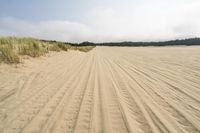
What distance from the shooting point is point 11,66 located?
1035 centimetres

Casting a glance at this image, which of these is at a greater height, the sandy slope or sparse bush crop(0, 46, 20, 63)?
sparse bush crop(0, 46, 20, 63)

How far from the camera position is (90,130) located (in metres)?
4.18

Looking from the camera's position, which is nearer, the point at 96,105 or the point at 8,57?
the point at 96,105

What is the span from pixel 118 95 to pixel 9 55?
6.01m

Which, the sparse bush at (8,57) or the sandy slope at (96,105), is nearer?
the sandy slope at (96,105)

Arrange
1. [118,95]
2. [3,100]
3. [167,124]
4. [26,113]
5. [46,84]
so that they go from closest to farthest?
[167,124] < [26,113] < [3,100] < [118,95] < [46,84]

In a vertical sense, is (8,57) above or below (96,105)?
above

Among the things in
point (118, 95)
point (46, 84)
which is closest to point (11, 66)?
point (46, 84)

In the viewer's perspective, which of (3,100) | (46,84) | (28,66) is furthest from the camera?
(28,66)

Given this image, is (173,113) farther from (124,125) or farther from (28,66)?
(28,66)

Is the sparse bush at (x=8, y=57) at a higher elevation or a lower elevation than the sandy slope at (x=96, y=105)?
higher

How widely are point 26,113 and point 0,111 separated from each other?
555 millimetres

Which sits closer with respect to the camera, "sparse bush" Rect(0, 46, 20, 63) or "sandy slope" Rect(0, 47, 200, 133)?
"sandy slope" Rect(0, 47, 200, 133)

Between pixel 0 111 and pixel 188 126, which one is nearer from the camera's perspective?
pixel 188 126
